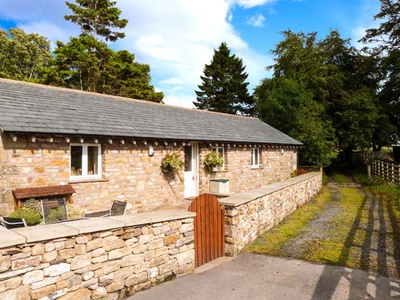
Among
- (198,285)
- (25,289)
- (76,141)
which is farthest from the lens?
(76,141)

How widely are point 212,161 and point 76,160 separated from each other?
6.22 m

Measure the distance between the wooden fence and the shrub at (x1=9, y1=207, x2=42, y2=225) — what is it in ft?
60.3

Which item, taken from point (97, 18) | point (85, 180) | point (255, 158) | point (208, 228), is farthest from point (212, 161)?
point (97, 18)

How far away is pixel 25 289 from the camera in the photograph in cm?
333

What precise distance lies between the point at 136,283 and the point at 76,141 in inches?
231

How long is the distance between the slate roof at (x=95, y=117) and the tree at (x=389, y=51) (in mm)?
16212

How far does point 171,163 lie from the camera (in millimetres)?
11125

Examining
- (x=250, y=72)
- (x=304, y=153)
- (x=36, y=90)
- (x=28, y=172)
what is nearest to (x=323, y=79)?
(x=304, y=153)

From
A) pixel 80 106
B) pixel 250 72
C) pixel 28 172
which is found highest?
pixel 250 72

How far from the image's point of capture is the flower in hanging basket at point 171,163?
11.1 meters

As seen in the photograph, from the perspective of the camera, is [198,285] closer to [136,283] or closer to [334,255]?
[136,283]

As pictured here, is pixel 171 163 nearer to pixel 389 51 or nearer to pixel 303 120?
pixel 303 120

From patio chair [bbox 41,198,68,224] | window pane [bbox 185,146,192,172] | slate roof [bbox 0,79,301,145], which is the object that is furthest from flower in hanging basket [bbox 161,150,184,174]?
patio chair [bbox 41,198,68,224]

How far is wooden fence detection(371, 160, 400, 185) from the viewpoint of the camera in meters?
16.9
